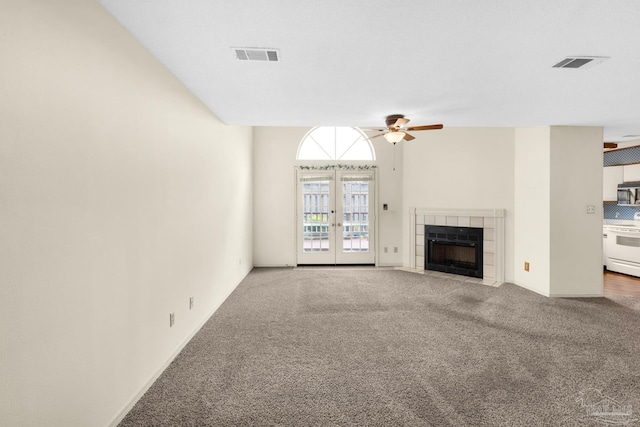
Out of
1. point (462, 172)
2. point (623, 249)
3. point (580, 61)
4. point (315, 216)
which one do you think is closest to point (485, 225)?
point (462, 172)

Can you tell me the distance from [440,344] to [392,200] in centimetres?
395

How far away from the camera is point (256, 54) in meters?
2.25

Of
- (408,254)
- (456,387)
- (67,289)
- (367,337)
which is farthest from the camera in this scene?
(408,254)

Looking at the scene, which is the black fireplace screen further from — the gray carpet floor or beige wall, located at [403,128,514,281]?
the gray carpet floor

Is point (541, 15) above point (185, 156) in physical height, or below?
above

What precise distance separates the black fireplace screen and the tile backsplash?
123 inches

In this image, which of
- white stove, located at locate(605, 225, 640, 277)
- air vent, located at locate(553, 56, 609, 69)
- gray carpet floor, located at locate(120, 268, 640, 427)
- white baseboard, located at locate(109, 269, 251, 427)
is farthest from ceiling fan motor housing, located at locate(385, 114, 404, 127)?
white stove, located at locate(605, 225, 640, 277)

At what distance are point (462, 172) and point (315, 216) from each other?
2915 millimetres

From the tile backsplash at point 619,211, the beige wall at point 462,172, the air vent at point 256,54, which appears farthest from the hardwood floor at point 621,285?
the air vent at point 256,54

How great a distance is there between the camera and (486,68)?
249 cm

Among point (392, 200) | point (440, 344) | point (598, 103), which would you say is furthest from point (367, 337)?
point (392, 200)

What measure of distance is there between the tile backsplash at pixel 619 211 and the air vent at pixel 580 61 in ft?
17.6

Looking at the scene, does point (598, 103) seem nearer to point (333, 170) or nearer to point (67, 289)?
point (333, 170)

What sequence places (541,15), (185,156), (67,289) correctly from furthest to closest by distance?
(185,156) < (541,15) < (67,289)
